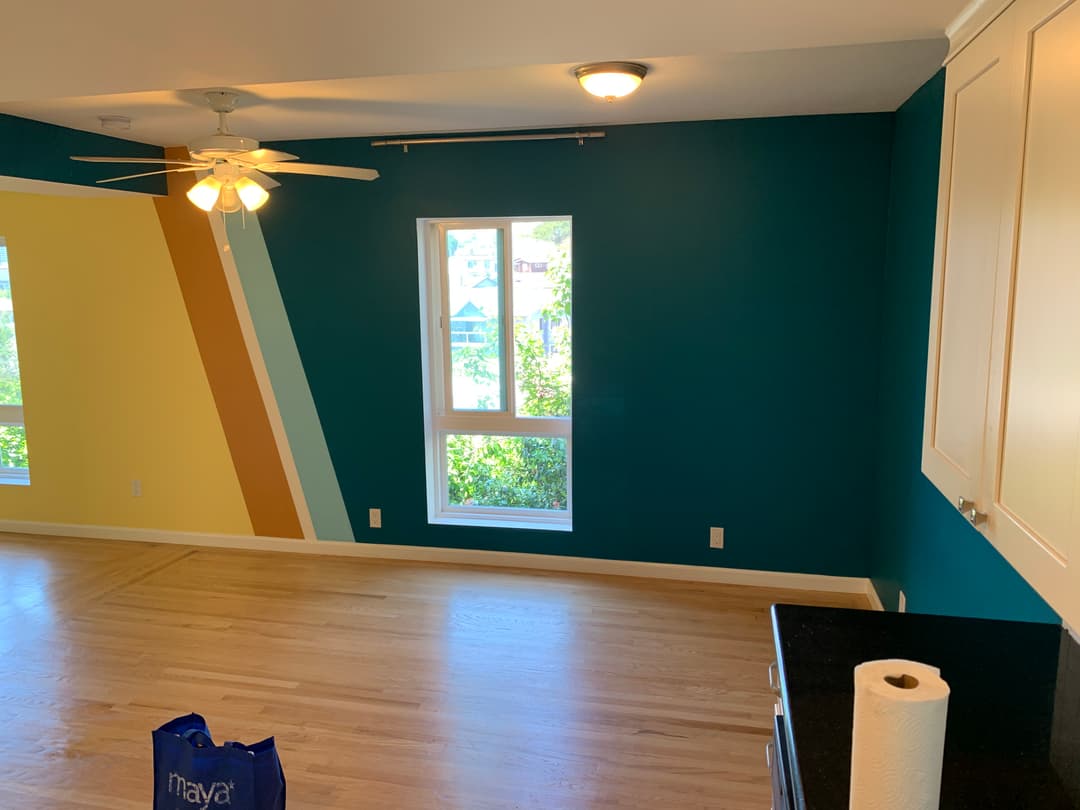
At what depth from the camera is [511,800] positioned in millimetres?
2615

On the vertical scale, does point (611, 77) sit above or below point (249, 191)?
above

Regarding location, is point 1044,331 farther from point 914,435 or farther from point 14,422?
point 14,422

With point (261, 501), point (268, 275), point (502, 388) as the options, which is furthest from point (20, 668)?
point (502, 388)

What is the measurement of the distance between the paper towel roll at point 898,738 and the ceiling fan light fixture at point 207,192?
123 inches

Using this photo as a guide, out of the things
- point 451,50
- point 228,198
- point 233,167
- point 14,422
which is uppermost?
point 451,50

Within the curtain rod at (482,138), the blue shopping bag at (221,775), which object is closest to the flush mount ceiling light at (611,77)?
the curtain rod at (482,138)

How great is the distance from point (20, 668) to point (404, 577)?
1853mm

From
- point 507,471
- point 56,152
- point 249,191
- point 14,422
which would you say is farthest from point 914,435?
point 14,422

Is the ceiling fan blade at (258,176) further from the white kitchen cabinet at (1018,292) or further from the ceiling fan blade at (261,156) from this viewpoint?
the white kitchen cabinet at (1018,292)

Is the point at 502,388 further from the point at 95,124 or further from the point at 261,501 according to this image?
the point at 95,124

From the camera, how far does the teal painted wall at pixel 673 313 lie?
4.04 meters

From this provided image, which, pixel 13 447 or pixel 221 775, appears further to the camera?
pixel 13 447

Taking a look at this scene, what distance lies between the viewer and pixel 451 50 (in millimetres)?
2127

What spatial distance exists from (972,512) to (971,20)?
105 cm
